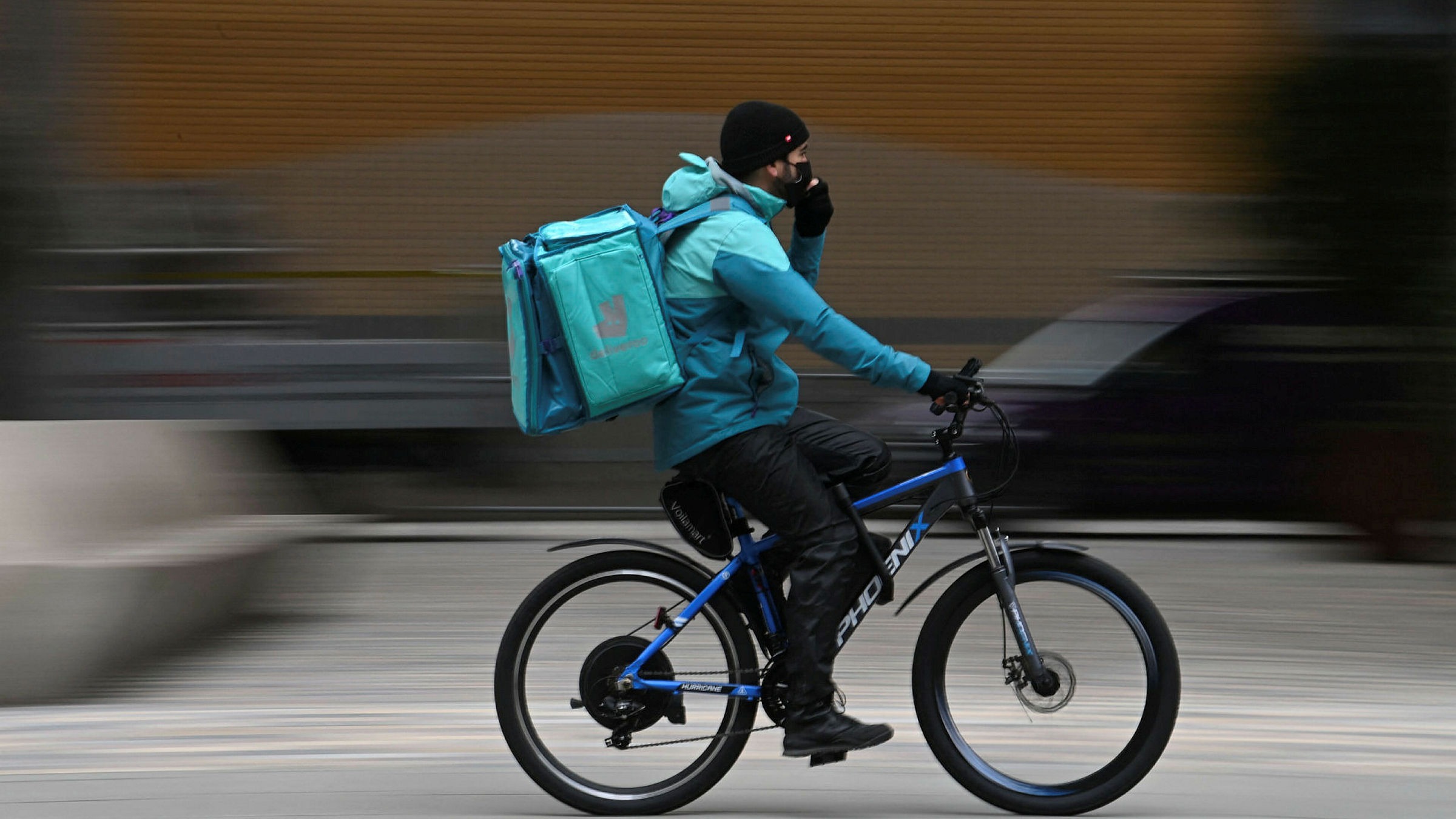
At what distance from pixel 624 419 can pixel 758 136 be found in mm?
5954

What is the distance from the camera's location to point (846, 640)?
4.15 metres

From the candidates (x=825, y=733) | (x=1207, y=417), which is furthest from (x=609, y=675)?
(x=1207, y=417)

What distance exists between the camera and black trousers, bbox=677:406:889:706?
161 inches

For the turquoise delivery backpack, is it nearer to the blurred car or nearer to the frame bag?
the frame bag

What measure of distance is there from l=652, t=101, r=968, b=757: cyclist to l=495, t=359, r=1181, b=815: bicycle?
0.07 m

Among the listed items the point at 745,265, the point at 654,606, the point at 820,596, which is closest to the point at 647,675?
the point at 654,606

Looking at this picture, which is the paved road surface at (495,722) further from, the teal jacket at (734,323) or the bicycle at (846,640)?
the teal jacket at (734,323)

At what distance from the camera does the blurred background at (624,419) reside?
213 inches

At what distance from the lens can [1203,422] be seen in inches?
340

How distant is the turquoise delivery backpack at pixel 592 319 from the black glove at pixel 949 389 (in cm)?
58

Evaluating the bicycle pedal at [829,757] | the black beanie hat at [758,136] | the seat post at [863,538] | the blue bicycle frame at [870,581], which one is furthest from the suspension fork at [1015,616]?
the black beanie hat at [758,136]

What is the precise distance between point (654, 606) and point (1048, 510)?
4.85 metres

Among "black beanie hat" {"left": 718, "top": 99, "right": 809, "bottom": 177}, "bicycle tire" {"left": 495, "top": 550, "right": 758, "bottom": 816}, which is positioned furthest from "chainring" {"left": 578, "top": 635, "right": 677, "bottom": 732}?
"black beanie hat" {"left": 718, "top": 99, "right": 809, "bottom": 177}

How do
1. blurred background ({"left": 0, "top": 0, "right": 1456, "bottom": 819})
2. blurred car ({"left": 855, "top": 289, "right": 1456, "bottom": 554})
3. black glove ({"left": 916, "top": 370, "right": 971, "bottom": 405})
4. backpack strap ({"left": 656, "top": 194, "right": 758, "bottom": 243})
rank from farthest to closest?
blurred car ({"left": 855, "top": 289, "right": 1456, "bottom": 554}) < blurred background ({"left": 0, "top": 0, "right": 1456, "bottom": 819}) < backpack strap ({"left": 656, "top": 194, "right": 758, "bottom": 243}) < black glove ({"left": 916, "top": 370, "right": 971, "bottom": 405})
